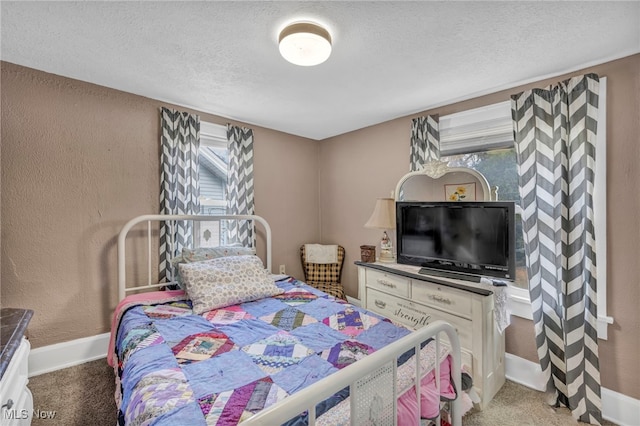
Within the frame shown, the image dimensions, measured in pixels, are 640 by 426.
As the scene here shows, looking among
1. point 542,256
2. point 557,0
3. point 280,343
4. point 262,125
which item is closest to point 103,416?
point 280,343

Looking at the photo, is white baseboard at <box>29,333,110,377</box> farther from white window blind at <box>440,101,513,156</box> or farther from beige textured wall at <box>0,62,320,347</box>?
white window blind at <box>440,101,513,156</box>

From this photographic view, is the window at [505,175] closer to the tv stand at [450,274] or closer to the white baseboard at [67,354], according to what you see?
the tv stand at [450,274]

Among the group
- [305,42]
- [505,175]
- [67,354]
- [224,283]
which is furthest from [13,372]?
[505,175]

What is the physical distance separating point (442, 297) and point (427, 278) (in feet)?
0.57

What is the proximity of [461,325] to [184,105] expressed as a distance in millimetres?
3075

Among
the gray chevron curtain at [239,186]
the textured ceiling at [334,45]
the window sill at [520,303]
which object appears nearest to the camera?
the textured ceiling at [334,45]

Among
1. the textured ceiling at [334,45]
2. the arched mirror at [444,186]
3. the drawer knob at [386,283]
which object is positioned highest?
the textured ceiling at [334,45]

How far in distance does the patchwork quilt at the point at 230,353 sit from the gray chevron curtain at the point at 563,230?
3.97ft

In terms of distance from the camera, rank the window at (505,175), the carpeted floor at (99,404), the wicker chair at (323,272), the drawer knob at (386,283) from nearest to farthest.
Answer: the carpeted floor at (99,404) → the window at (505,175) → the drawer knob at (386,283) → the wicker chair at (323,272)

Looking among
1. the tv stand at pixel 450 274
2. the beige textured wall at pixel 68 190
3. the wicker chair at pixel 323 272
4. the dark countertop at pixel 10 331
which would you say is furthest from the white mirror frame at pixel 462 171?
the dark countertop at pixel 10 331

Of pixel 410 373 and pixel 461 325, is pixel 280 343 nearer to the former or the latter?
pixel 410 373

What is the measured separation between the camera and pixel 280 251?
350cm

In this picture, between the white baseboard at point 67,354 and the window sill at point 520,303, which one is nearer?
the white baseboard at point 67,354

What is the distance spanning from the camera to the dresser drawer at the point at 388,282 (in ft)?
7.93
